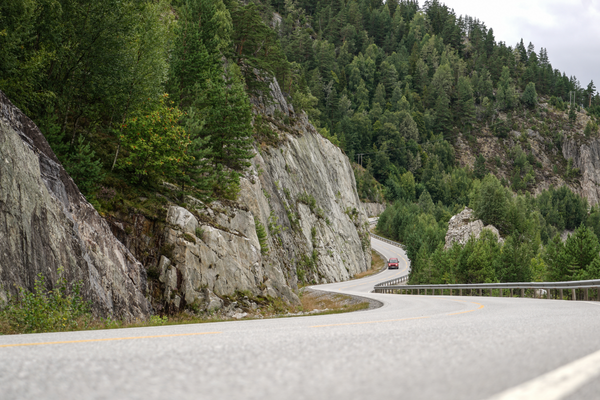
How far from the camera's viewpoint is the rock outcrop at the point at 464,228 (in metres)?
82.0

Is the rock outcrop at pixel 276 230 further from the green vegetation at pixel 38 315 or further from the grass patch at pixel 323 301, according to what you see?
the green vegetation at pixel 38 315

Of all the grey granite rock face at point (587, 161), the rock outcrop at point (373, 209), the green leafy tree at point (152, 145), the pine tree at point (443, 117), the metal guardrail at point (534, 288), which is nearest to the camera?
the metal guardrail at point (534, 288)

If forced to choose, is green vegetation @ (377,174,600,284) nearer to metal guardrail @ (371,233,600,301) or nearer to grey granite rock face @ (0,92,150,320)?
metal guardrail @ (371,233,600,301)

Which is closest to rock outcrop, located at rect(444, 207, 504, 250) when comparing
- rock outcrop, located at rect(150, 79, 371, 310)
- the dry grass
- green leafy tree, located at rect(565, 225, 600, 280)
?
the dry grass

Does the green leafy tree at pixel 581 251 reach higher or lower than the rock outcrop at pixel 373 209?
lower

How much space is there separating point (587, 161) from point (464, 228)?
153m

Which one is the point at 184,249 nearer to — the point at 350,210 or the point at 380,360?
the point at 380,360

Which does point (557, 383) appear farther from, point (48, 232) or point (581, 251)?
point (581, 251)

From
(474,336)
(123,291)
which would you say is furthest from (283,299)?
(474,336)

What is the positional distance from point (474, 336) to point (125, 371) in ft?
12.2

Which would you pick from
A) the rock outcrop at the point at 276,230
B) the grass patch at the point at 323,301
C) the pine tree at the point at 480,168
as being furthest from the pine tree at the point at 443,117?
the grass patch at the point at 323,301

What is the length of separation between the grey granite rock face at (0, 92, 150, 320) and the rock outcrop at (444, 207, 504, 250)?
3009 inches

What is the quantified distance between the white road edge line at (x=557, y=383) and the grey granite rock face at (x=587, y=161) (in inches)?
8765

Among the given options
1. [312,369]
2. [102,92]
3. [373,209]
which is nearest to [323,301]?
[102,92]
